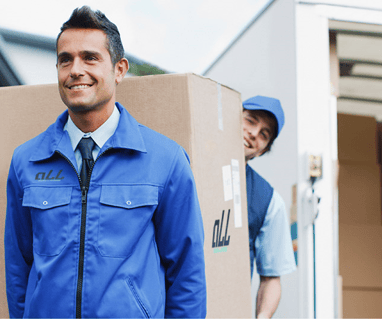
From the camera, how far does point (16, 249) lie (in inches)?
43.9

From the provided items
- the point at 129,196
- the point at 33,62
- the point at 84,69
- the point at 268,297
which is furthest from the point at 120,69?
the point at 33,62

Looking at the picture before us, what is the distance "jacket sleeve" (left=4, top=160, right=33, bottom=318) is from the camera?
111cm

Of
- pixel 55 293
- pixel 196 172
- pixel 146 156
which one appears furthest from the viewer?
pixel 196 172

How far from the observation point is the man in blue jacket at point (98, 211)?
96cm

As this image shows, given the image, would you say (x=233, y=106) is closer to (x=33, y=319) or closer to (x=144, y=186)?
(x=144, y=186)

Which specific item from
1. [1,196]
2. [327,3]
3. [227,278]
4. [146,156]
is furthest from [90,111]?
[327,3]

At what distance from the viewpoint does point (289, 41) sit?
1.93m

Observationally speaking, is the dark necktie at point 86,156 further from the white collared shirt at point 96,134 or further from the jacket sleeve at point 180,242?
the jacket sleeve at point 180,242

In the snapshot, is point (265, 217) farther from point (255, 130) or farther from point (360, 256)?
point (360, 256)

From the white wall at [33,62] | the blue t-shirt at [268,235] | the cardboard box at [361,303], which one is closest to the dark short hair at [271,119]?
the blue t-shirt at [268,235]

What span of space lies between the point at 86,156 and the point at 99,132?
0.26 feet

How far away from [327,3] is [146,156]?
1.35 metres

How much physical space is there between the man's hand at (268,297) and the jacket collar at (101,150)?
1.12 m

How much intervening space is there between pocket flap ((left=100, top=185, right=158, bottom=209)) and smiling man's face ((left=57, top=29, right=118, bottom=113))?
0.75 ft
